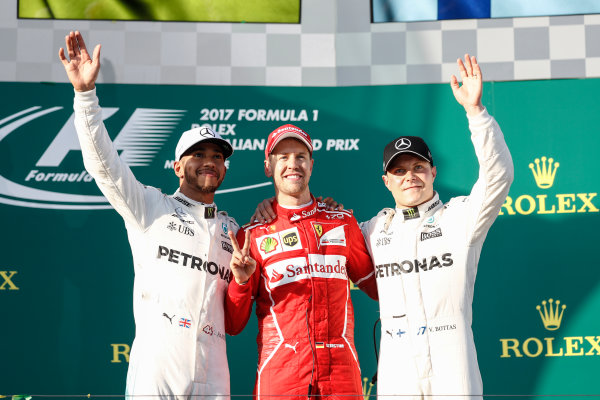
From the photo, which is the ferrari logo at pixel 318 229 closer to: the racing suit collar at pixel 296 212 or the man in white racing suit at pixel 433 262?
the racing suit collar at pixel 296 212

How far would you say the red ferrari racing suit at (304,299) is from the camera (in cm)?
277

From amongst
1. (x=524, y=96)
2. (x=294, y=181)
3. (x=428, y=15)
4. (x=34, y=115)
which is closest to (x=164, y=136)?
(x=34, y=115)

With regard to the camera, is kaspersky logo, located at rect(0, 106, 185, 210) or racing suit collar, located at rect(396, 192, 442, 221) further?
kaspersky logo, located at rect(0, 106, 185, 210)

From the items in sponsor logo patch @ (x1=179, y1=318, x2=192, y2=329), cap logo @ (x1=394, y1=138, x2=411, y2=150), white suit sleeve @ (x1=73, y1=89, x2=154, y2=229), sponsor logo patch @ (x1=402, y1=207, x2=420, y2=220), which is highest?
cap logo @ (x1=394, y1=138, x2=411, y2=150)

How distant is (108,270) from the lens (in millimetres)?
3982

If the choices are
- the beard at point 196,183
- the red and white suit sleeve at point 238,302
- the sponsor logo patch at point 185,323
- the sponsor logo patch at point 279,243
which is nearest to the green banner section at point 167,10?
the beard at point 196,183

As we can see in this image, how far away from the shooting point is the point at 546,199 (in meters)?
4.03

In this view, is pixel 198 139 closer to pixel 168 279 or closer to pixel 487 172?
pixel 168 279

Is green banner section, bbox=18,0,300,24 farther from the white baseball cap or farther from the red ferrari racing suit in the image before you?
the red ferrari racing suit

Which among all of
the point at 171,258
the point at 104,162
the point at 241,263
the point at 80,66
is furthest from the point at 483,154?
the point at 80,66

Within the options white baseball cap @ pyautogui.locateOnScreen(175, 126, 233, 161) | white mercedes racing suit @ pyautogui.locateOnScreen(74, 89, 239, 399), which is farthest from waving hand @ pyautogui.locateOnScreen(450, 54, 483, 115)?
white mercedes racing suit @ pyautogui.locateOnScreen(74, 89, 239, 399)

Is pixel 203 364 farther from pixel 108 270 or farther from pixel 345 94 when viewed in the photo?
pixel 345 94

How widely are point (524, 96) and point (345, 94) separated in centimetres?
98

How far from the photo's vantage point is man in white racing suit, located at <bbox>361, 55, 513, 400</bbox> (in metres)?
2.69
